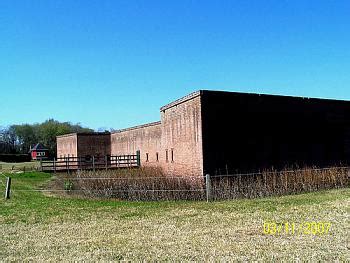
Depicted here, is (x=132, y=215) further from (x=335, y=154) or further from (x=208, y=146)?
(x=335, y=154)

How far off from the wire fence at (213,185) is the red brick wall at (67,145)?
82.1 ft

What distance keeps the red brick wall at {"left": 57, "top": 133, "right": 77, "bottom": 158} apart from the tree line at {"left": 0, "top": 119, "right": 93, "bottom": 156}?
1282 inches

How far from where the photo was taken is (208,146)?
1800 cm

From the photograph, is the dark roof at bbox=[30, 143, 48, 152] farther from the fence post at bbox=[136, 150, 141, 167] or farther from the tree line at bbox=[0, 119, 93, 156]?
the fence post at bbox=[136, 150, 141, 167]

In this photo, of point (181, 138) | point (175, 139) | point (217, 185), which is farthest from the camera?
point (175, 139)

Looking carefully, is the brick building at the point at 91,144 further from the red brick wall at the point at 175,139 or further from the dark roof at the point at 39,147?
the dark roof at the point at 39,147

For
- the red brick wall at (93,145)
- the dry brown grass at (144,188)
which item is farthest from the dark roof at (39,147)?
the dry brown grass at (144,188)

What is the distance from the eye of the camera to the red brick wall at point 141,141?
29016 mm

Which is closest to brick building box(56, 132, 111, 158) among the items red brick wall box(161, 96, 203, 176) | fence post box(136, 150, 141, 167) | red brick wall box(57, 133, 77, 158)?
red brick wall box(57, 133, 77, 158)

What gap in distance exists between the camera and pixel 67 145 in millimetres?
45062

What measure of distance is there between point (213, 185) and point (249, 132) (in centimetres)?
465

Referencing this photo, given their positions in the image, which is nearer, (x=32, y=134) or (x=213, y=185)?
(x=213, y=185)

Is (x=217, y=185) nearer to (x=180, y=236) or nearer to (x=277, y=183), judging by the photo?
(x=277, y=183)

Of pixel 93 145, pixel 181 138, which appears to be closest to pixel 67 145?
pixel 93 145
